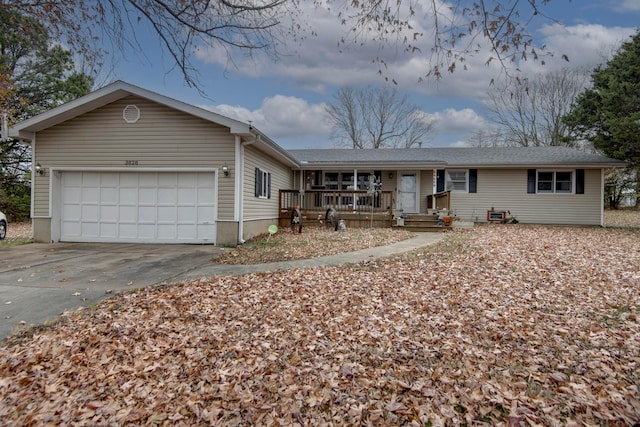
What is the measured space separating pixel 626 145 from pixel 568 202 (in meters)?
3.12

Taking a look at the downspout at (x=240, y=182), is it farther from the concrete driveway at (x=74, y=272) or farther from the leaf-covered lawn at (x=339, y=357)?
the leaf-covered lawn at (x=339, y=357)

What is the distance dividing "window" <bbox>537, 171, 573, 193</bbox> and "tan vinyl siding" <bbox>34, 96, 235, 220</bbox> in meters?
13.2

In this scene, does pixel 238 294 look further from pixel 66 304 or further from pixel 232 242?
pixel 232 242

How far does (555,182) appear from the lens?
605 inches

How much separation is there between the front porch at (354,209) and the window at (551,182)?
14.7 ft

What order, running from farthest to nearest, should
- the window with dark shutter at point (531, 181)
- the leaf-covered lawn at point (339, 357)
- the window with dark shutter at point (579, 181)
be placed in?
the window with dark shutter at point (531, 181) → the window with dark shutter at point (579, 181) → the leaf-covered lawn at point (339, 357)

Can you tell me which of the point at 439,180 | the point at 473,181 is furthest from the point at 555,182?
the point at 439,180

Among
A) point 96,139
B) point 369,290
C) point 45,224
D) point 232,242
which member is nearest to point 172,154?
point 96,139

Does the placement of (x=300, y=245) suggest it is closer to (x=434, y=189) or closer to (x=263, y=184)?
(x=263, y=184)

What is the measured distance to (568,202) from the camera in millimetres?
15188

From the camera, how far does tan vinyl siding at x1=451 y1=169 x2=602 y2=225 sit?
49.5ft

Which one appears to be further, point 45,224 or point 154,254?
point 45,224

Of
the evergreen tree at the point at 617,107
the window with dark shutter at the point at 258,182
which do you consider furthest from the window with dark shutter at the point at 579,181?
the window with dark shutter at the point at 258,182

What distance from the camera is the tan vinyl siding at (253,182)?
32.8ft
